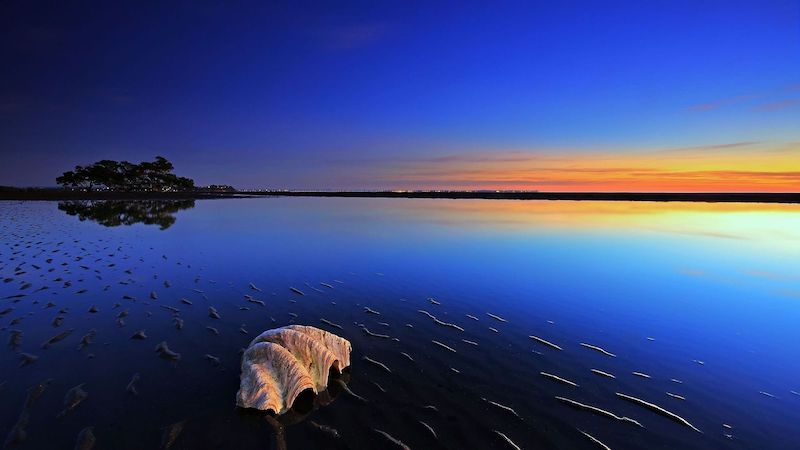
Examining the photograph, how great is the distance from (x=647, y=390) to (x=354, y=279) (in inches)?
461

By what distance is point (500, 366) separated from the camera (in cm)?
858

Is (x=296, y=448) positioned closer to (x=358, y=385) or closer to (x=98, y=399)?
(x=358, y=385)

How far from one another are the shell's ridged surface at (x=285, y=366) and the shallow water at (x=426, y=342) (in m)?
0.39

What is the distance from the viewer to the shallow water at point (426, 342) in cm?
623

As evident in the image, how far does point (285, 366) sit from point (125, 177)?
175840 mm

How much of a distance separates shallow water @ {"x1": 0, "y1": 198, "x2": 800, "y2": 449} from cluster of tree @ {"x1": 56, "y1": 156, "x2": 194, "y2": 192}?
137434mm

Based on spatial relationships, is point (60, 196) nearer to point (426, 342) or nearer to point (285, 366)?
point (285, 366)

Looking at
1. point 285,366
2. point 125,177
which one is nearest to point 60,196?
point 125,177

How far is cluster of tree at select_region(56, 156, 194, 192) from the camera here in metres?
128

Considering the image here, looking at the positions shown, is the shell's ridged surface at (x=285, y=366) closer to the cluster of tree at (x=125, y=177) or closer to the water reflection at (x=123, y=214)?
the water reflection at (x=123, y=214)

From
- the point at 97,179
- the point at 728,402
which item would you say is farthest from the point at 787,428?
the point at 97,179

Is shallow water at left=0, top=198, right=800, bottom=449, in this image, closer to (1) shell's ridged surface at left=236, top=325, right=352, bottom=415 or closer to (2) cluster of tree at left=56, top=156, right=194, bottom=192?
(1) shell's ridged surface at left=236, top=325, right=352, bottom=415

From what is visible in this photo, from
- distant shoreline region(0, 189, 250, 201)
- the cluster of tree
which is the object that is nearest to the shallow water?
distant shoreline region(0, 189, 250, 201)

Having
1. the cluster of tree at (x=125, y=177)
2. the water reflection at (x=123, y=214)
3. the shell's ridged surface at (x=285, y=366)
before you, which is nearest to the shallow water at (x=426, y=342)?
the shell's ridged surface at (x=285, y=366)
